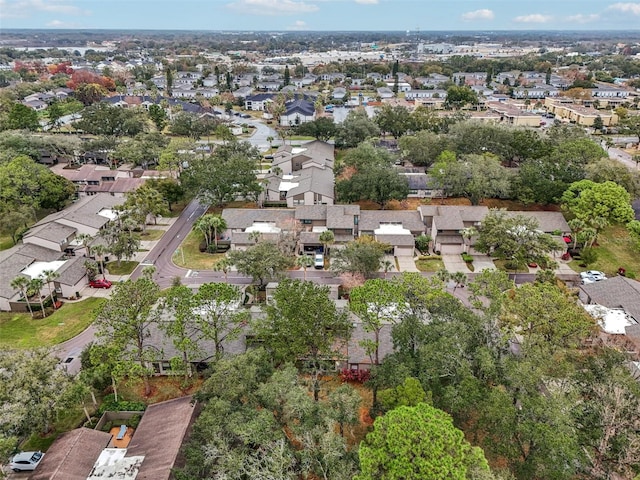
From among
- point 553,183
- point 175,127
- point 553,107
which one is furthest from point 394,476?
point 553,107

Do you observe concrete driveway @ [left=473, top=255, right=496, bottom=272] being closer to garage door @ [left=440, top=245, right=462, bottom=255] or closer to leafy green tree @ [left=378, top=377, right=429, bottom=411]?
garage door @ [left=440, top=245, right=462, bottom=255]

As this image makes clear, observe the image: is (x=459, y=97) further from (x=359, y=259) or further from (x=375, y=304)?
(x=375, y=304)

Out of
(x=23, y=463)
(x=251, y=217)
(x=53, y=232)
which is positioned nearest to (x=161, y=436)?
(x=23, y=463)

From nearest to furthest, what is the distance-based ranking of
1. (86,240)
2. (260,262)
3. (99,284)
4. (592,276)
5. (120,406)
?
1. (120,406)
2. (260,262)
3. (99,284)
4. (592,276)
5. (86,240)

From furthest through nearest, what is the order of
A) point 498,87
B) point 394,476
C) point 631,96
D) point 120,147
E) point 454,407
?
1. point 498,87
2. point 631,96
3. point 120,147
4. point 454,407
5. point 394,476

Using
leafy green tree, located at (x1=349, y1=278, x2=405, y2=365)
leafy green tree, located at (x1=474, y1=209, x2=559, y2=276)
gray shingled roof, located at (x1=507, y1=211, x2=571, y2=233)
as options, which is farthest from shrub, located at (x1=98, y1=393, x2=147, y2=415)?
gray shingled roof, located at (x1=507, y1=211, x2=571, y2=233)

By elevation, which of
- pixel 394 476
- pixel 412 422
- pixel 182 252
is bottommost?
pixel 182 252

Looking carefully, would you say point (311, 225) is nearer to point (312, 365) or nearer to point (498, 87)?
point (312, 365)
